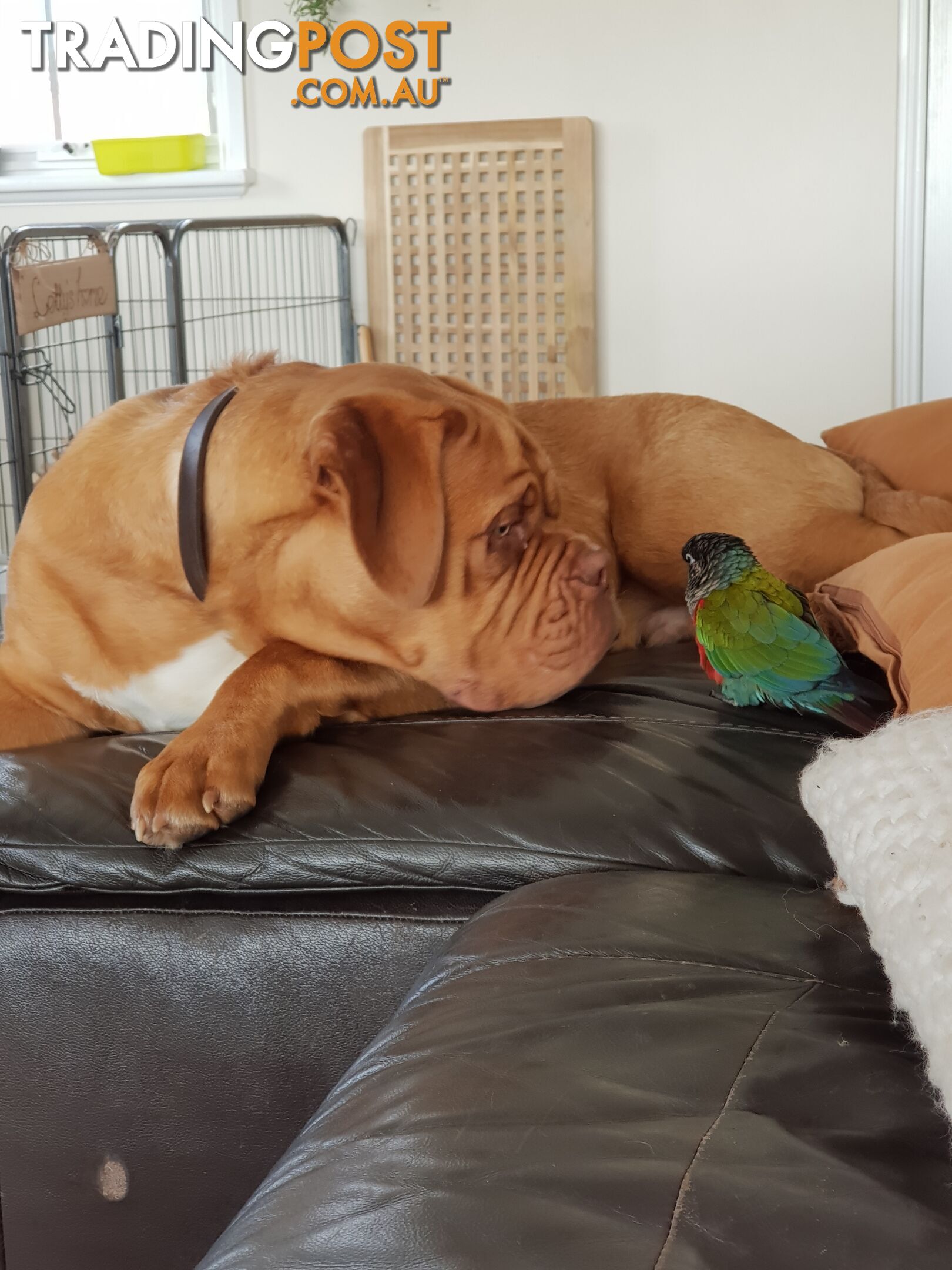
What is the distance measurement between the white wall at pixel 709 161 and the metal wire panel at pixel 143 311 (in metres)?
0.54

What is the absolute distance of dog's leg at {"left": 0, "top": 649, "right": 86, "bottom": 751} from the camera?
5.15ft

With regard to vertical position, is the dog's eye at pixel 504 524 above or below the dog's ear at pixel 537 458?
below

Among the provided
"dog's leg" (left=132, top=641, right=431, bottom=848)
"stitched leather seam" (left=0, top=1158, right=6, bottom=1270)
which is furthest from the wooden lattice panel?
"stitched leather seam" (left=0, top=1158, right=6, bottom=1270)

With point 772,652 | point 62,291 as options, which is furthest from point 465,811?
point 62,291

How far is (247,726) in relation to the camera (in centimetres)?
133

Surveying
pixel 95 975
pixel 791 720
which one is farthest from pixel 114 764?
pixel 791 720

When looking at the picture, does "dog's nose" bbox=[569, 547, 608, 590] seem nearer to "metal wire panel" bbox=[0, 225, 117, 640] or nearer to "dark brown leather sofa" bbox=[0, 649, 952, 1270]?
"dark brown leather sofa" bbox=[0, 649, 952, 1270]

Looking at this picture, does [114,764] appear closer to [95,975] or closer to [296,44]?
[95,975]

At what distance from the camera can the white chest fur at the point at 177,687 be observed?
4.95 feet

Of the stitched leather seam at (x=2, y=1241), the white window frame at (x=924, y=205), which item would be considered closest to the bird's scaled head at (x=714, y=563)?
the stitched leather seam at (x=2, y=1241)

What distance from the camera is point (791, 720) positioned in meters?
1.37

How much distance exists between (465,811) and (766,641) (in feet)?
1.22

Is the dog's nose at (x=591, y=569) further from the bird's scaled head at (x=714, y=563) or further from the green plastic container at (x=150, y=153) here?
the green plastic container at (x=150, y=153)

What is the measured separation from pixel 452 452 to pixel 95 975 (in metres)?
0.69
